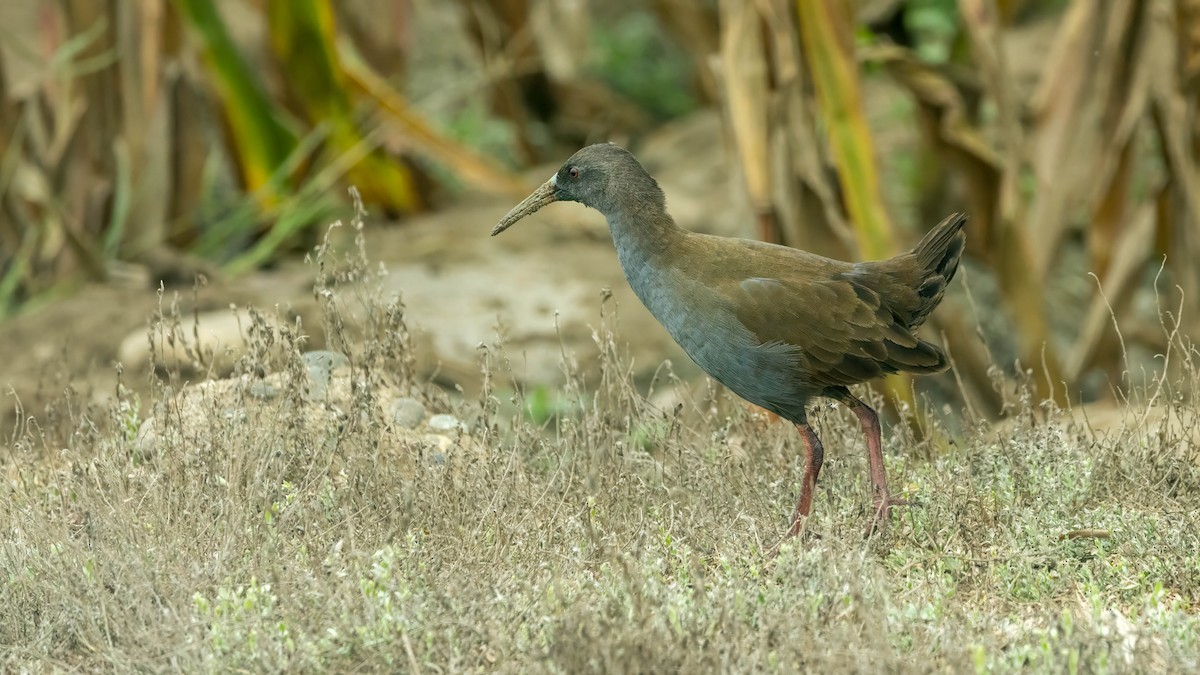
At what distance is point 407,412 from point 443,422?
14 centimetres

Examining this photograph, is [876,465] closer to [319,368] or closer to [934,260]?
[934,260]

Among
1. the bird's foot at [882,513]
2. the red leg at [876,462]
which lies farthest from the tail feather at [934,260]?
the bird's foot at [882,513]

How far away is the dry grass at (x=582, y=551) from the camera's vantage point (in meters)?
3.71

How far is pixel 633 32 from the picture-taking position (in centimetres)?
1303

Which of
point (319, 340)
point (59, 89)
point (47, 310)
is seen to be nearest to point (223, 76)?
point (59, 89)

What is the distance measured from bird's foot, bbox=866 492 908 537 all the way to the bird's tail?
0.66 meters

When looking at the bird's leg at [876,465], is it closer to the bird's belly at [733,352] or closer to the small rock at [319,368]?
the bird's belly at [733,352]

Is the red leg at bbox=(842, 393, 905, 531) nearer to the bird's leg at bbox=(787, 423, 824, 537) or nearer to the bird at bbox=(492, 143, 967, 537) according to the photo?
the bird at bbox=(492, 143, 967, 537)

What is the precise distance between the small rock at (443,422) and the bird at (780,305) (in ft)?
3.76

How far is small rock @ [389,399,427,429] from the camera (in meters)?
5.55

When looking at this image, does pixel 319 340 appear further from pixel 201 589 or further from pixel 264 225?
pixel 201 589

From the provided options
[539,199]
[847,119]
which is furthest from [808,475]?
[847,119]

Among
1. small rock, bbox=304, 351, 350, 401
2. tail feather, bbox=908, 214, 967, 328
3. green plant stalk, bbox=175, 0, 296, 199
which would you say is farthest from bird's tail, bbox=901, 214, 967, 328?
green plant stalk, bbox=175, 0, 296, 199

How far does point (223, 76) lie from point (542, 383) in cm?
288
